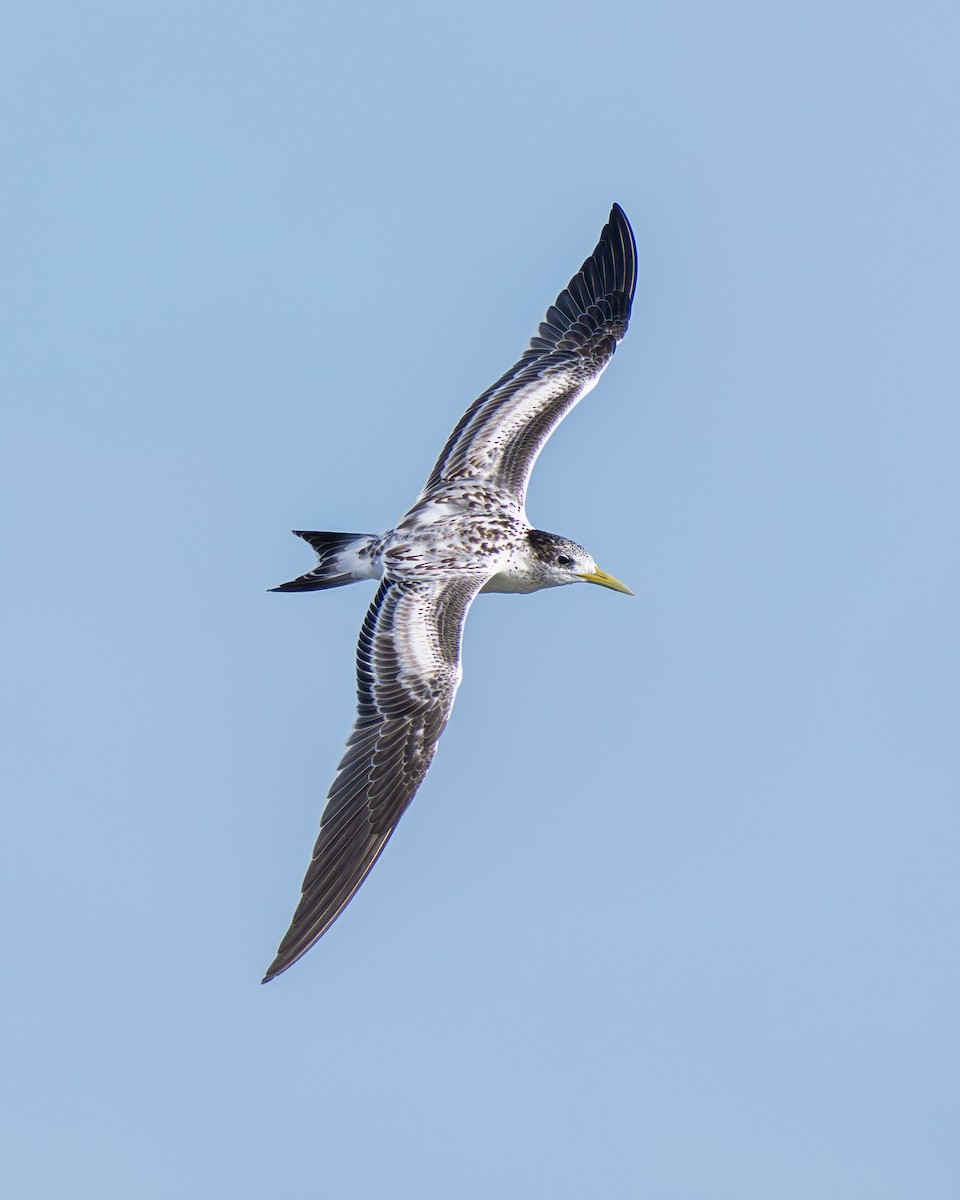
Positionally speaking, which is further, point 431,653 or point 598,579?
point 598,579

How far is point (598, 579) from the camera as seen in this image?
2494cm

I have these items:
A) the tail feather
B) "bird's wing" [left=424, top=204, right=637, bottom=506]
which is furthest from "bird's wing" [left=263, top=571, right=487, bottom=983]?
"bird's wing" [left=424, top=204, right=637, bottom=506]

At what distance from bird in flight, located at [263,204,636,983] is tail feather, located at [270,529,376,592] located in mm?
20

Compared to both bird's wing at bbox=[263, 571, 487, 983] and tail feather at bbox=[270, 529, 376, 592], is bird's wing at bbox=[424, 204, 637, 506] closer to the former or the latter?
tail feather at bbox=[270, 529, 376, 592]

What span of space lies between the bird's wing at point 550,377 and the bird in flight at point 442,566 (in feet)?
0.07

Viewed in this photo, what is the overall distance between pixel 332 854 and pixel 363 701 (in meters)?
2.09

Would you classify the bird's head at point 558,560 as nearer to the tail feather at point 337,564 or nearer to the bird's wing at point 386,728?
the bird's wing at point 386,728

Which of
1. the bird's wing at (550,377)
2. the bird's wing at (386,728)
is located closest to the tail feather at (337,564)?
the bird's wing at (386,728)

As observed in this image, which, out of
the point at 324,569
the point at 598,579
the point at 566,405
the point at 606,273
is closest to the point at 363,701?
the point at 324,569

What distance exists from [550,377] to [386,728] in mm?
7062

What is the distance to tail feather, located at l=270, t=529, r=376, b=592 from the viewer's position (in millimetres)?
23484

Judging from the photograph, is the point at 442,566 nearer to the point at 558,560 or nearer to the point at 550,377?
the point at 558,560

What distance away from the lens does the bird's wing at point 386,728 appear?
20375 mm

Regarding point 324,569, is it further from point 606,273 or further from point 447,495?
point 606,273
